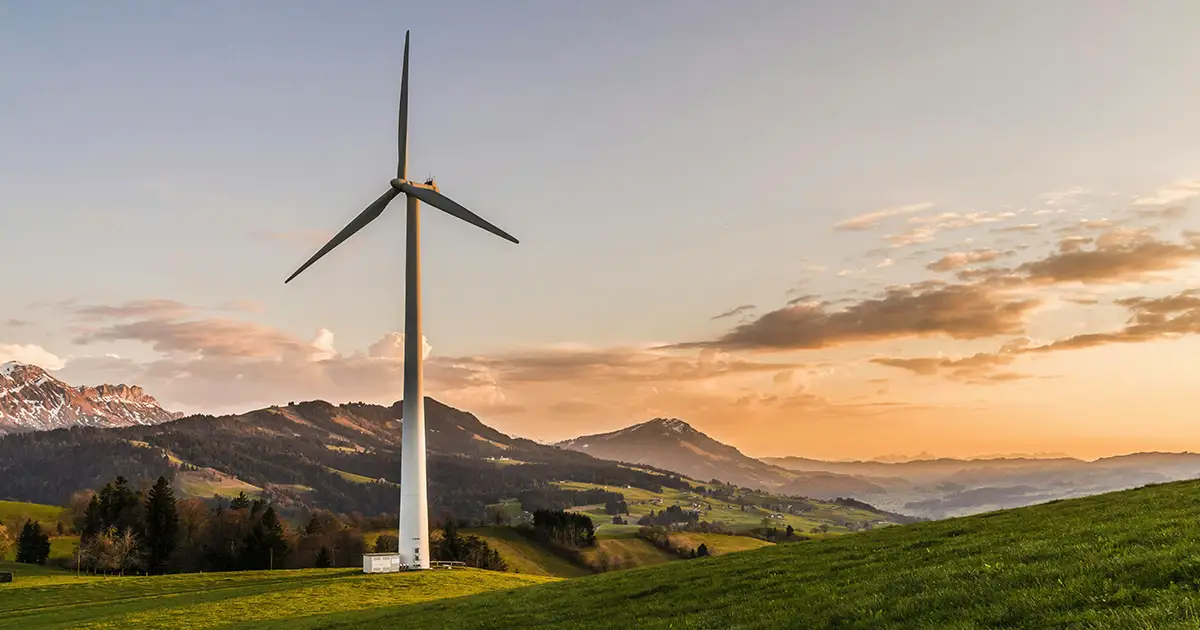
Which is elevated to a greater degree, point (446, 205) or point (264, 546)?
point (446, 205)

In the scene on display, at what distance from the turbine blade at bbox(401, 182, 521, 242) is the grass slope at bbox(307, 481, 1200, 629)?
145 ft

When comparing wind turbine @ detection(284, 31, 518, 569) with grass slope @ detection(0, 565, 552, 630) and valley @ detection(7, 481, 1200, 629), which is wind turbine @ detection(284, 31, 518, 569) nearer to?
grass slope @ detection(0, 565, 552, 630)

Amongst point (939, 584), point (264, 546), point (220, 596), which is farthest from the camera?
point (264, 546)

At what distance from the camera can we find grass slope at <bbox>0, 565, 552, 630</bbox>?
56625 millimetres

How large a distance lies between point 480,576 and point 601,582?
3453 cm

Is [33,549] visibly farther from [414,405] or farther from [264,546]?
[414,405]

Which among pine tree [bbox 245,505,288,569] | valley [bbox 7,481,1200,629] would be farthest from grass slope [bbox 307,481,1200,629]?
pine tree [bbox 245,505,288,569]

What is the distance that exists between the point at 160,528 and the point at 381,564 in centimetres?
7755

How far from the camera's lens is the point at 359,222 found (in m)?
93.8

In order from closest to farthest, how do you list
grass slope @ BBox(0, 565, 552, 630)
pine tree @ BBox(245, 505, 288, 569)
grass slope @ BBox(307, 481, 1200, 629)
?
grass slope @ BBox(307, 481, 1200, 629), grass slope @ BBox(0, 565, 552, 630), pine tree @ BBox(245, 505, 288, 569)

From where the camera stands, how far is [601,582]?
46656 millimetres

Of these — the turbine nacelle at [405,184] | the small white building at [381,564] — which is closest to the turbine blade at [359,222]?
the turbine nacelle at [405,184]

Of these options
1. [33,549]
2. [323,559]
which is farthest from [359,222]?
[33,549]

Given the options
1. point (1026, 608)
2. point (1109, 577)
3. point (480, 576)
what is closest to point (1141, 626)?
point (1026, 608)
